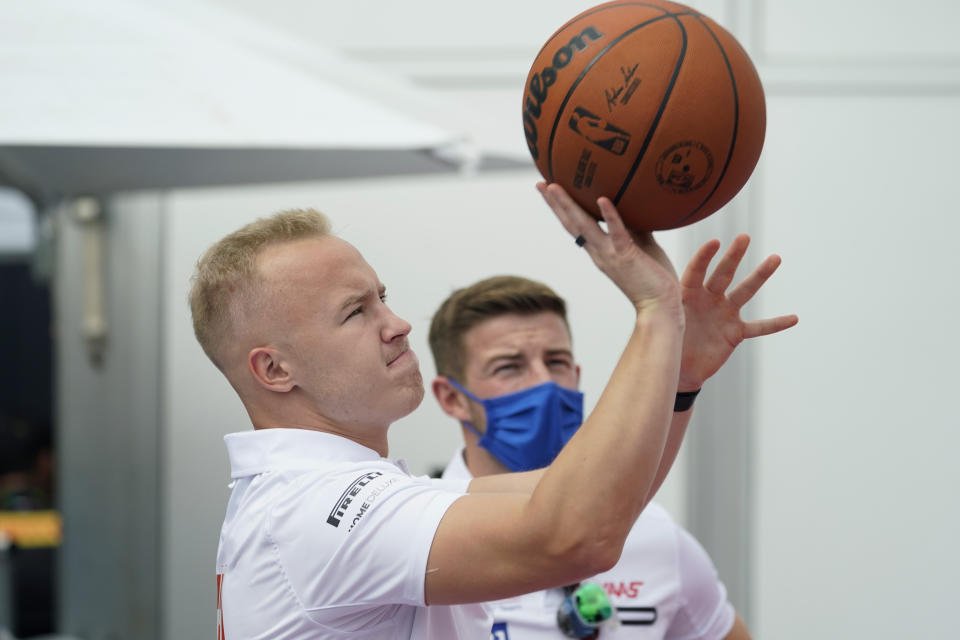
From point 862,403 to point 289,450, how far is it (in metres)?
3.50

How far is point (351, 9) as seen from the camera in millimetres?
4867

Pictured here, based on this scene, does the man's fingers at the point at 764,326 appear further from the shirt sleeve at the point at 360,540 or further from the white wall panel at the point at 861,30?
the white wall panel at the point at 861,30

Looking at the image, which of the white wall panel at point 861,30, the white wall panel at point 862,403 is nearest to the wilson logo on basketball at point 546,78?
the white wall panel at point 862,403

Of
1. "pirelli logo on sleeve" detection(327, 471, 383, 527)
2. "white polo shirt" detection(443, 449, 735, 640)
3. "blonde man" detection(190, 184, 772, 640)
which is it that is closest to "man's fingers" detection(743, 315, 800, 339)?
"blonde man" detection(190, 184, 772, 640)

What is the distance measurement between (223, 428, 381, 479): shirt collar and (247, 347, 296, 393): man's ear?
2.7 inches

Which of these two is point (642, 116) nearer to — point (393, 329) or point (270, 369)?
point (393, 329)

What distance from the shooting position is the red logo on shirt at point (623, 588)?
2.38 m

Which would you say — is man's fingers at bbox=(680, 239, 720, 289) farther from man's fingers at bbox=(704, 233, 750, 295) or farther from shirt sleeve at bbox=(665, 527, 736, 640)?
shirt sleeve at bbox=(665, 527, 736, 640)

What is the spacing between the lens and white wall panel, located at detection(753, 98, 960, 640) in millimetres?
4496

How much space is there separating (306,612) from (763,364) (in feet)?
11.2

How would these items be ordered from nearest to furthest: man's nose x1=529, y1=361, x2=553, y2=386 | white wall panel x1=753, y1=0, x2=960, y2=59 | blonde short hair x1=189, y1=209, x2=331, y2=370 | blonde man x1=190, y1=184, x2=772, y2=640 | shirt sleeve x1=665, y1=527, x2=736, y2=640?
blonde man x1=190, y1=184, x2=772, y2=640 < blonde short hair x1=189, y1=209, x2=331, y2=370 < shirt sleeve x1=665, y1=527, x2=736, y2=640 < man's nose x1=529, y1=361, x2=553, y2=386 < white wall panel x1=753, y1=0, x2=960, y2=59

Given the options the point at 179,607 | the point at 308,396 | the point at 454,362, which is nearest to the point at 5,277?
the point at 179,607

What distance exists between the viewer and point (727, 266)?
1655 millimetres

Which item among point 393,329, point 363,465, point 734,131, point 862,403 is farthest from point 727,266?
point 862,403
